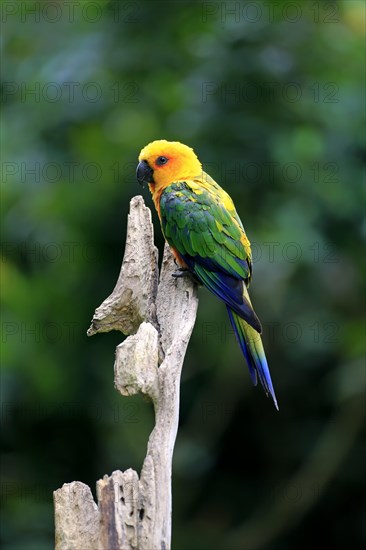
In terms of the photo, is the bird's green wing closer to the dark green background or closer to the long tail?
the long tail

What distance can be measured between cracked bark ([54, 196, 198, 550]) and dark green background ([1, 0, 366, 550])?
1662mm

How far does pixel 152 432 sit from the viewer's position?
316 centimetres

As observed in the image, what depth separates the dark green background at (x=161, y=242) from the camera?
5371 millimetres

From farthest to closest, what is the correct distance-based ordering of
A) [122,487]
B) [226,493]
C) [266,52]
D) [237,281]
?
[226,493], [266,52], [237,281], [122,487]

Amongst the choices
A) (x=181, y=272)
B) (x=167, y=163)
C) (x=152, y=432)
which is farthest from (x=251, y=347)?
(x=167, y=163)

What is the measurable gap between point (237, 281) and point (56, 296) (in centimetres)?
201

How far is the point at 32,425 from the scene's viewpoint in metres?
6.30

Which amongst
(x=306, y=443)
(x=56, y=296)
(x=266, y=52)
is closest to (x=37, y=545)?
(x=56, y=296)

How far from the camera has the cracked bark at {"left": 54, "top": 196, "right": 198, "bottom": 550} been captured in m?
2.92

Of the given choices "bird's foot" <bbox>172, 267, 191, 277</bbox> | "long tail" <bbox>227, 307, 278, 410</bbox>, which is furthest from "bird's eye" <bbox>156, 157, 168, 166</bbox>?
"long tail" <bbox>227, 307, 278, 410</bbox>

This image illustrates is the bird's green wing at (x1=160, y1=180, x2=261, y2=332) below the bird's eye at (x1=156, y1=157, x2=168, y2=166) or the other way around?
below

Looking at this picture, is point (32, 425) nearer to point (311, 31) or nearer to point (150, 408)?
point (150, 408)

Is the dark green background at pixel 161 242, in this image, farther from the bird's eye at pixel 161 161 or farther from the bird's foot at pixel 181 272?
the bird's foot at pixel 181 272

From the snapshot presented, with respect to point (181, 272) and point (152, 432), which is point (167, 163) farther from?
point (152, 432)
